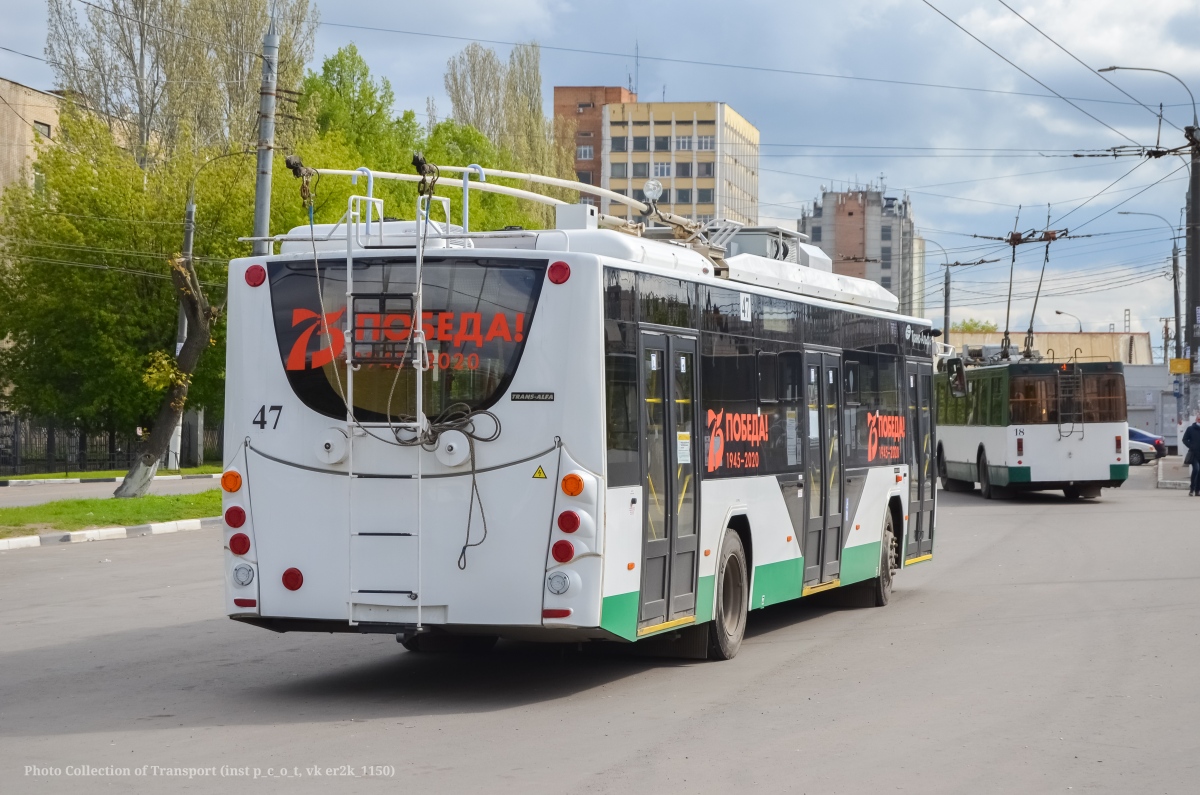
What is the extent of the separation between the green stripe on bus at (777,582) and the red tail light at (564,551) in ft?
9.99

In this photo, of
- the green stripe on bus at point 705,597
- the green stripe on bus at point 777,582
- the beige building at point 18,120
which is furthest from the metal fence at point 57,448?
the green stripe on bus at point 705,597

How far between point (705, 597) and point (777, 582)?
1.62 metres

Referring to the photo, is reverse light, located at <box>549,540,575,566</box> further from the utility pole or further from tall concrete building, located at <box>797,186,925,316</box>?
tall concrete building, located at <box>797,186,925,316</box>

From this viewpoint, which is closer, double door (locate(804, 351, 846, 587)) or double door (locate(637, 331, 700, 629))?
double door (locate(637, 331, 700, 629))

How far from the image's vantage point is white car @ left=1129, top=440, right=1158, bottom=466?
186 ft

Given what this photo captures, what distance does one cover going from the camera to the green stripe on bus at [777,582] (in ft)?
38.8

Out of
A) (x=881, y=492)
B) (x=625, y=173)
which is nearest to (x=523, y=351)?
(x=881, y=492)

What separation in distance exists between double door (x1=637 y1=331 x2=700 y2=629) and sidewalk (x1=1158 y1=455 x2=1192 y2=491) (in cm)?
3011

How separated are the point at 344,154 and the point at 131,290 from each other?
24.8ft

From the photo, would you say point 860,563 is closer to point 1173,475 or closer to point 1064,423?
point 1064,423

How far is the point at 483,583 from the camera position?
9.11 metres

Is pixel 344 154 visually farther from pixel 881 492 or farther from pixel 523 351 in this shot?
pixel 523 351

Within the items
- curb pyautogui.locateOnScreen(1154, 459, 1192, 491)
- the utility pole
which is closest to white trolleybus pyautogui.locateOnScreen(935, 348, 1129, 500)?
curb pyautogui.locateOnScreen(1154, 459, 1192, 491)

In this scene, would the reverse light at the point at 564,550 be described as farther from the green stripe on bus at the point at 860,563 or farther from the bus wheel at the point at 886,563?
the bus wheel at the point at 886,563
